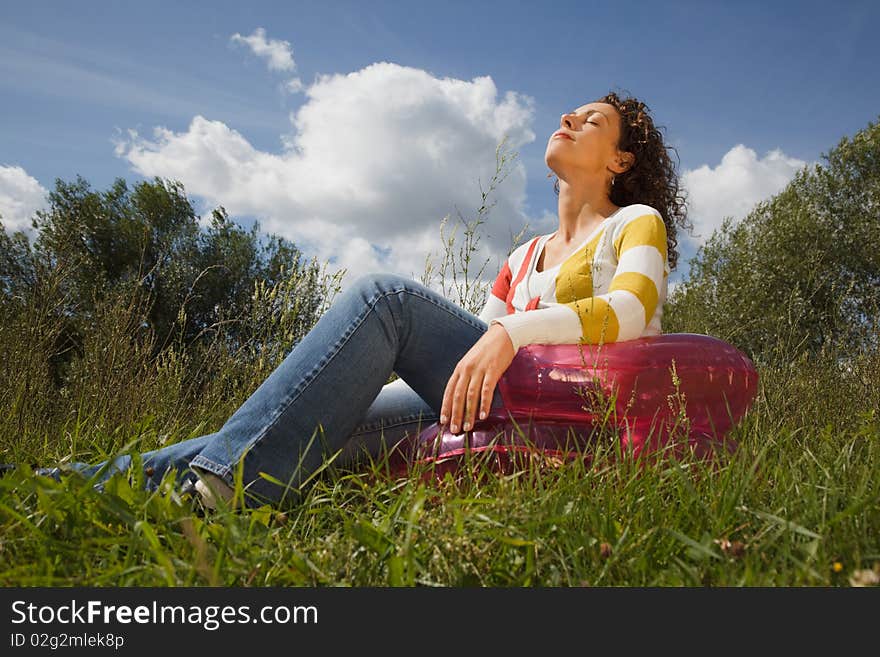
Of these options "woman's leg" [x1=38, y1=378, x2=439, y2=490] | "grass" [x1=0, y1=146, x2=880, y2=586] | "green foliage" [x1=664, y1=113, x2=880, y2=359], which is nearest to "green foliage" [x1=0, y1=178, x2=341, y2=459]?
"woman's leg" [x1=38, y1=378, x2=439, y2=490]

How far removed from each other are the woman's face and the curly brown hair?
0.08 meters

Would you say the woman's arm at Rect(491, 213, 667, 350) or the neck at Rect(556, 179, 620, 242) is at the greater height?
the neck at Rect(556, 179, 620, 242)

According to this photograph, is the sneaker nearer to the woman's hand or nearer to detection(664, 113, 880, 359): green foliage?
the woman's hand

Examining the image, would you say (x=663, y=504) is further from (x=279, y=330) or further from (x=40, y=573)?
(x=279, y=330)

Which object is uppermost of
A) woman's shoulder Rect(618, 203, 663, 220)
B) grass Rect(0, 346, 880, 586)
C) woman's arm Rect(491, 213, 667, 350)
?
woman's shoulder Rect(618, 203, 663, 220)

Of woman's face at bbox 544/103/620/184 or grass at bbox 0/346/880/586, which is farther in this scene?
woman's face at bbox 544/103/620/184

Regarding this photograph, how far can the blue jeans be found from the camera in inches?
77.7

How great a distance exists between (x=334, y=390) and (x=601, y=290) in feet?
3.73

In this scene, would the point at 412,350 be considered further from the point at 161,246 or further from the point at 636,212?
the point at 161,246

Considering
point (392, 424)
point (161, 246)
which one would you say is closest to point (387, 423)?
point (392, 424)

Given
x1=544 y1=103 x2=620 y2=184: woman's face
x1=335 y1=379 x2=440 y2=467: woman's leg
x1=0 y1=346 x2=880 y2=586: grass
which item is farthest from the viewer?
x1=544 y1=103 x2=620 y2=184: woman's face

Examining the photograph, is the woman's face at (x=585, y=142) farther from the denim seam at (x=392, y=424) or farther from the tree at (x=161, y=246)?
the tree at (x=161, y=246)

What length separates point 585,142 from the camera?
292 cm

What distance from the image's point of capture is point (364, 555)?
56.5 inches
